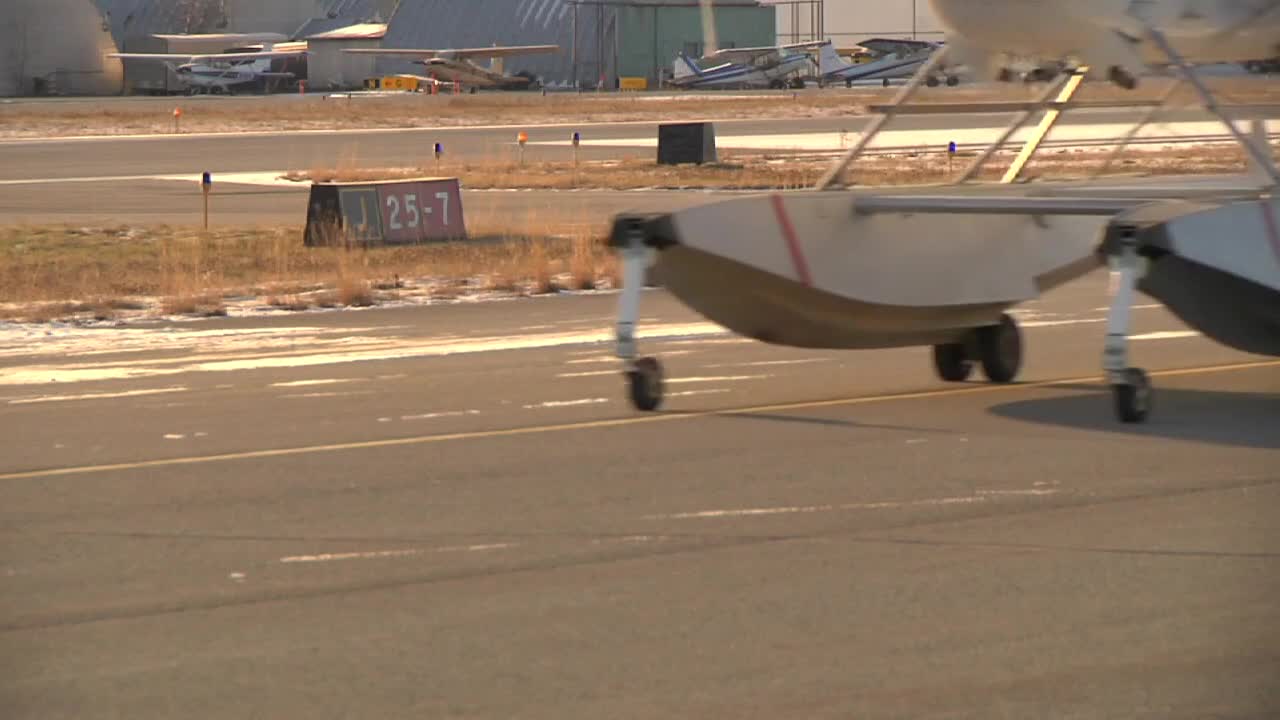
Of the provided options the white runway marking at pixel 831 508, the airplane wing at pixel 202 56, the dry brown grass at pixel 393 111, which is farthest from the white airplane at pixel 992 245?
the airplane wing at pixel 202 56

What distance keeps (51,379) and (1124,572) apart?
792 centimetres

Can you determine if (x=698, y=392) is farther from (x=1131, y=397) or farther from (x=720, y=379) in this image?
(x=1131, y=397)

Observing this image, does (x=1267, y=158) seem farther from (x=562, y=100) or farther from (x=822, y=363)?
(x=562, y=100)

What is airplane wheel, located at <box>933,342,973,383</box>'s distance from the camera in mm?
11961

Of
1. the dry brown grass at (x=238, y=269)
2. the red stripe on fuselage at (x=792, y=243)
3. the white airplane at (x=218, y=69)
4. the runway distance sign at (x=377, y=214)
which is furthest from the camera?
the white airplane at (x=218, y=69)

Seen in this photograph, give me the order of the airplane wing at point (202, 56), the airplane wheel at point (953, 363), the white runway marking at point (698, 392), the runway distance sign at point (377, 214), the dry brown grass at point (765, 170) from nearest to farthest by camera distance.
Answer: the white runway marking at point (698, 392), the airplane wheel at point (953, 363), the runway distance sign at point (377, 214), the dry brown grass at point (765, 170), the airplane wing at point (202, 56)

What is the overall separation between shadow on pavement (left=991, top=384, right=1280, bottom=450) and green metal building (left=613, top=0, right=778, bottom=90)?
78.4 meters

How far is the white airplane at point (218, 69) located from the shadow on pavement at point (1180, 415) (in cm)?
9041

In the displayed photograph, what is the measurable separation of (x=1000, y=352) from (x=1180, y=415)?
1.65 metres

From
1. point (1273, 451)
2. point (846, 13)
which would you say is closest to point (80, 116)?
point (846, 13)

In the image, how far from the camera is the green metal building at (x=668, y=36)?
9256 cm

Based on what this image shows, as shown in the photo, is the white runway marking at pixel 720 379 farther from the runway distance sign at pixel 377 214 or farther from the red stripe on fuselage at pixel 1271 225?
the runway distance sign at pixel 377 214

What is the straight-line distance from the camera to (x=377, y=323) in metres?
16.0

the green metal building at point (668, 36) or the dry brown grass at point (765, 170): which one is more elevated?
the green metal building at point (668, 36)
